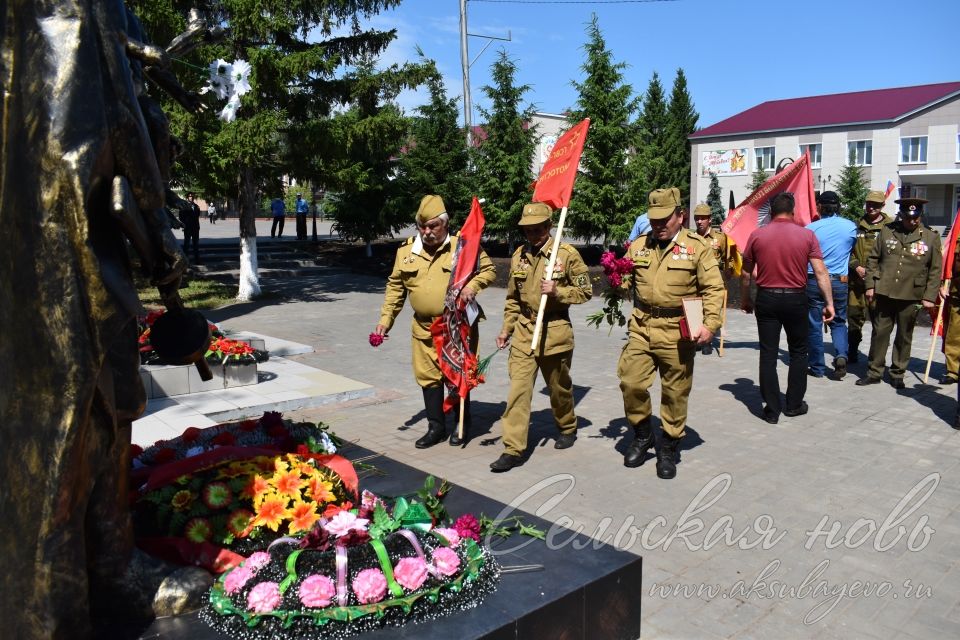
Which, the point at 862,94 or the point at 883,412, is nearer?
the point at 883,412

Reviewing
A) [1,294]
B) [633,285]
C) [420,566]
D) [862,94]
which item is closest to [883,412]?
[633,285]

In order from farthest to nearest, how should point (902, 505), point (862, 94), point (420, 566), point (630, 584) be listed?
1. point (862, 94)
2. point (902, 505)
3. point (630, 584)
4. point (420, 566)

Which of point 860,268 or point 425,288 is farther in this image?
point 860,268

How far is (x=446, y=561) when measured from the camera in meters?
3.22

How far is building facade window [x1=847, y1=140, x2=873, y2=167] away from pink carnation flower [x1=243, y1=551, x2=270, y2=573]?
43712 mm

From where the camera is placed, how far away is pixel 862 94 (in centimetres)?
4456

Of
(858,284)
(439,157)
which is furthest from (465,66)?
(858,284)

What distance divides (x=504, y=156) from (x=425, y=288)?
59.0 feet

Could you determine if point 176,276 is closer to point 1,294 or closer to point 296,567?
point 1,294

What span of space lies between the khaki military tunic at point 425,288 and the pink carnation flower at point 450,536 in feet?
9.55

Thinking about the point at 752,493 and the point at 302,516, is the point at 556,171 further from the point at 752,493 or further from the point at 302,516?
the point at 302,516

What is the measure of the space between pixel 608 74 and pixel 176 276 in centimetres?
1995

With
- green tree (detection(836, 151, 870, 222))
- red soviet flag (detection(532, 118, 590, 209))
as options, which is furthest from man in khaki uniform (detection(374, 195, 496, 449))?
green tree (detection(836, 151, 870, 222))

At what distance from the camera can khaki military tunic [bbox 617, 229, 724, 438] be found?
18.5 ft
